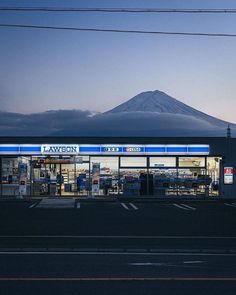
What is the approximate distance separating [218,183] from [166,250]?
26.0 m

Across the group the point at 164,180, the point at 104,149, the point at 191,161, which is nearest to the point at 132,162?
the point at 104,149

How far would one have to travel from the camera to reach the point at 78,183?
38312mm

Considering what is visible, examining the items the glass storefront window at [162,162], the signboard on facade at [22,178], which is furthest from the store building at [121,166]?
the signboard on facade at [22,178]

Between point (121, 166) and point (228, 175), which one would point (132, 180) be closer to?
point (121, 166)

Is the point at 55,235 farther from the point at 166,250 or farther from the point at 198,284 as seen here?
the point at 198,284

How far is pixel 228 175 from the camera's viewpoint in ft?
124

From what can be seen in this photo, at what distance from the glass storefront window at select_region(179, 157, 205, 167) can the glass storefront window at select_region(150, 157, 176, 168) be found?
1.79 feet

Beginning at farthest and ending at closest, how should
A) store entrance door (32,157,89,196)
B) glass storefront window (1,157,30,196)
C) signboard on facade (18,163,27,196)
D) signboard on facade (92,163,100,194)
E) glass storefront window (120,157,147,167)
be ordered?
1. glass storefront window (120,157,147,167)
2. glass storefront window (1,157,30,196)
3. store entrance door (32,157,89,196)
4. signboard on facade (92,163,100,194)
5. signboard on facade (18,163,27,196)

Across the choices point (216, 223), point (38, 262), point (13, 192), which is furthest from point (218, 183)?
point (38, 262)

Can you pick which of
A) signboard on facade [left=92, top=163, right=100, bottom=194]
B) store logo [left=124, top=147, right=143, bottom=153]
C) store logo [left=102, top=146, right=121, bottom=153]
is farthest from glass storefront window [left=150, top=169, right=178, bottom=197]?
signboard on facade [left=92, top=163, right=100, bottom=194]

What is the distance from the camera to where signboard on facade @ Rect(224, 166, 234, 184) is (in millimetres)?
37509

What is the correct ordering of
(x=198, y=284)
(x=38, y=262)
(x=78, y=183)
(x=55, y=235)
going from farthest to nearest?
(x=78, y=183)
(x=55, y=235)
(x=38, y=262)
(x=198, y=284)

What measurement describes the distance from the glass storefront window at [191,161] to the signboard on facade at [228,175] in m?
2.01

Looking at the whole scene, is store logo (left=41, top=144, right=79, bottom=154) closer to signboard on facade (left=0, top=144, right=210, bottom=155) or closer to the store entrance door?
signboard on facade (left=0, top=144, right=210, bottom=155)
